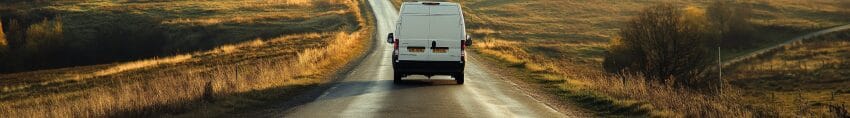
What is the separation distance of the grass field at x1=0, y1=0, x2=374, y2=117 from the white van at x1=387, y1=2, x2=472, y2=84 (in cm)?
292

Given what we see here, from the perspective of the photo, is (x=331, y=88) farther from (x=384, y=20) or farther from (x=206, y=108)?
(x=384, y=20)

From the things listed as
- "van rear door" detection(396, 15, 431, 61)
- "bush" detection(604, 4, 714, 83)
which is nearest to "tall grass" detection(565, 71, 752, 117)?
"van rear door" detection(396, 15, 431, 61)

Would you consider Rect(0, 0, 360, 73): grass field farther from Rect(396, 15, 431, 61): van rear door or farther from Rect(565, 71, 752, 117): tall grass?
Rect(565, 71, 752, 117): tall grass

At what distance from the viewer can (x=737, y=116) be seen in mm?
13438

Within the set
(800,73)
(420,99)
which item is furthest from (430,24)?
(800,73)

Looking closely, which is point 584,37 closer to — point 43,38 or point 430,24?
point 43,38

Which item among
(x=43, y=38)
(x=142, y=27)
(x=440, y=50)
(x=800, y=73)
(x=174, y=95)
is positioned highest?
(x=440, y=50)

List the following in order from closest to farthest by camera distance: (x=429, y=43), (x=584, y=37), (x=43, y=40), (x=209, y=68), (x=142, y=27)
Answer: (x=429, y=43) < (x=209, y=68) < (x=43, y=40) < (x=142, y=27) < (x=584, y=37)

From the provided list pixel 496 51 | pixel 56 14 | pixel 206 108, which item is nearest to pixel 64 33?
pixel 56 14

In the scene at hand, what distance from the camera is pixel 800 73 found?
6000cm

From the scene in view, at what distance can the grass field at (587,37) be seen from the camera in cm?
1638

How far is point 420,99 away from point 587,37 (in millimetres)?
60973

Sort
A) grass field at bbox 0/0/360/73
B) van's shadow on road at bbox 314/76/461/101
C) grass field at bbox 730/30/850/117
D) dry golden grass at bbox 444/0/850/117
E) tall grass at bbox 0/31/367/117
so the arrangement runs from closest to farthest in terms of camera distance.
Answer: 1. tall grass at bbox 0/31/367/117
2. dry golden grass at bbox 444/0/850/117
3. van's shadow on road at bbox 314/76/461/101
4. grass field at bbox 730/30/850/117
5. grass field at bbox 0/0/360/73

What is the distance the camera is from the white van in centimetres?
2100
